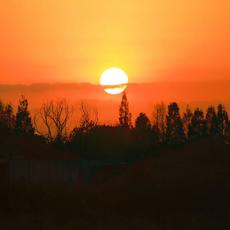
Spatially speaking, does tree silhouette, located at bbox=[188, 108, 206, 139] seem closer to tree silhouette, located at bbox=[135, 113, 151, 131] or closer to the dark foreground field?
tree silhouette, located at bbox=[135, 113, 151, 131]

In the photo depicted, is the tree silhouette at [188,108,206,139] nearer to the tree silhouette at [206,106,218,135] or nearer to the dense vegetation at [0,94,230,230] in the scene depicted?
the tree silhouette at [206,106,218,135]

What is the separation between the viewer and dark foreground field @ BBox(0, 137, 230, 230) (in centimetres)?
2975

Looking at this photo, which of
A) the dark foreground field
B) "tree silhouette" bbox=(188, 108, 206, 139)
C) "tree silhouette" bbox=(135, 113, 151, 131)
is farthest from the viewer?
"tree silhouette" bbox=(188, 108, 206, 139)

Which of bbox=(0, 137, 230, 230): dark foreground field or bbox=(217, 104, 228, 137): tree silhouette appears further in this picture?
bbox=(217, 104, 228, 137): tree silhouette

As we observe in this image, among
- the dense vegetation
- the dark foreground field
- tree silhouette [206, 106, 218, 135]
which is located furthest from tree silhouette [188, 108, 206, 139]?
the dark foreground field

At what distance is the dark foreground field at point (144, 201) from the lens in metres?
29.8

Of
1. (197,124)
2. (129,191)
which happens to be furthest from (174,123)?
(129,191)

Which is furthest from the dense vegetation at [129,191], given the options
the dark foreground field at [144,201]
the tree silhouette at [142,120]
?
the tree silhouette at [142,120]

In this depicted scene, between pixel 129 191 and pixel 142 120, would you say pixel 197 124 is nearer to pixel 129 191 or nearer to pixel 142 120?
pixel 142 120

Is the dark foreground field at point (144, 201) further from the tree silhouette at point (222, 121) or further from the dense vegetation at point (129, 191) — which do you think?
the tree silhouette at point (222, 121)

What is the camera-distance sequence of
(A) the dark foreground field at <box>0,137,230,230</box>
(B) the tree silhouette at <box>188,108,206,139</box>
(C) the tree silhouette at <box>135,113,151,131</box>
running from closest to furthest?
(A) the dark foreground field at <box>0,137,230,230</box> < (C) the tree silhouette at <box>135,113,151,131</box> < (B) the tree silhouette at <box>188,108,206,139</box>

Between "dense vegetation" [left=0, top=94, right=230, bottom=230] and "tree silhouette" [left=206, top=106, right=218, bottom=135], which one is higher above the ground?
"tree silhouette" [left=206, top=106, right=218, bottom=135]

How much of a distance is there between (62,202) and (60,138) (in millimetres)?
63427

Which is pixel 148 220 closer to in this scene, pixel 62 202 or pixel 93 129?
pixel 62 202
